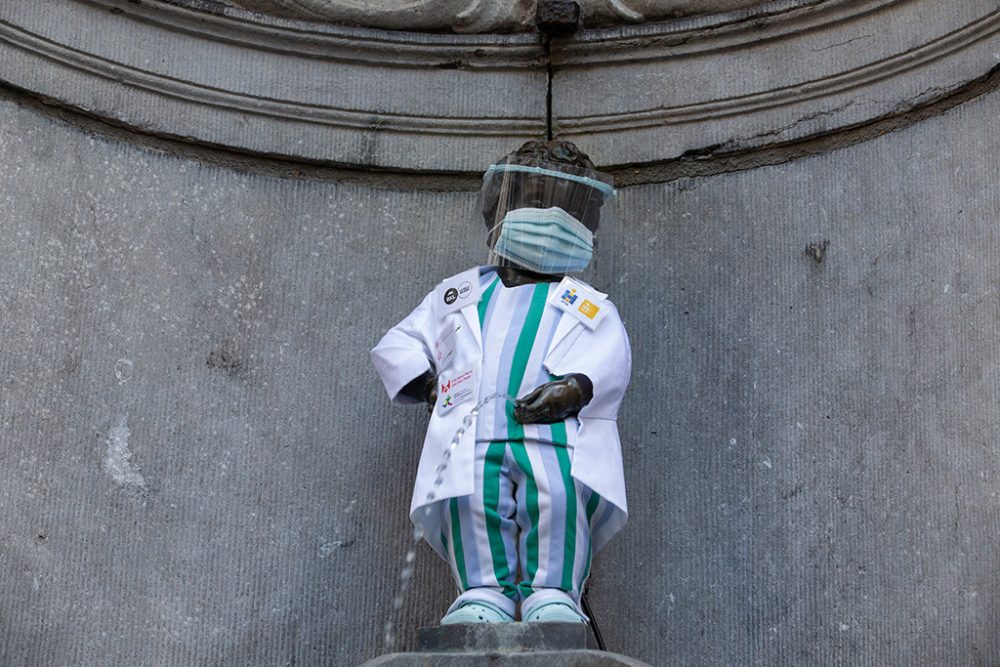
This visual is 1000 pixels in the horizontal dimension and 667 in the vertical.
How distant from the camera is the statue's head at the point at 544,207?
4.00 meters

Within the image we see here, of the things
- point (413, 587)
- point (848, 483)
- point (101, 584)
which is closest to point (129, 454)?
point (101, 584)

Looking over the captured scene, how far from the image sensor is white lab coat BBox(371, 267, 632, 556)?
3.68 m

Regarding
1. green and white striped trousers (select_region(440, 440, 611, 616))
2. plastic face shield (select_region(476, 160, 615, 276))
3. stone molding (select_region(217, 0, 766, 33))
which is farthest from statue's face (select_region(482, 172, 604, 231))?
stone molding (select_region(217, 0, 766, 33))

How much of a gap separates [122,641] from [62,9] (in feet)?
5.67

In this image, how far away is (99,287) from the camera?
4.29 meters

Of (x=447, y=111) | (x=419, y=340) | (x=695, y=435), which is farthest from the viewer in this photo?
(x=447, y=111)

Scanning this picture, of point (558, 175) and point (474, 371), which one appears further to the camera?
point (558, 175)

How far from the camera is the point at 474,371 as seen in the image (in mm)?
3777

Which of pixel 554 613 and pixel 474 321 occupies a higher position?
pixel 474 321

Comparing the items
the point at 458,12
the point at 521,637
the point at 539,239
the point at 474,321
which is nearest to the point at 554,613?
the point at 521,637

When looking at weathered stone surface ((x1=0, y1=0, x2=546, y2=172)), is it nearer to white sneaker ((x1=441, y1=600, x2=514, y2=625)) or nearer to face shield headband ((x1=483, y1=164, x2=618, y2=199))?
face shield headband ((x1=483, y1=164, x2=618, y2=199))

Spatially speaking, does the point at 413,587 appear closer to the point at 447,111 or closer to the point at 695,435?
the point at 695,435

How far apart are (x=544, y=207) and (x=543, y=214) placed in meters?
0.03

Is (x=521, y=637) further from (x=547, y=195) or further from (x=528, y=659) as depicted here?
(x=547, y=195)
